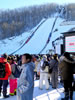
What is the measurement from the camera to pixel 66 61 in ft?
14.7

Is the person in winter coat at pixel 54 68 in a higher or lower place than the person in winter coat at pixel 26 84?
lower

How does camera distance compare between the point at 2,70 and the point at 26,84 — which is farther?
the point at 2,70

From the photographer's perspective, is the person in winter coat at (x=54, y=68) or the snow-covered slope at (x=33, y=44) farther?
the snow-covered slope at (x=33, y=44)

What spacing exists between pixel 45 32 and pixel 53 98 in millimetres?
35495

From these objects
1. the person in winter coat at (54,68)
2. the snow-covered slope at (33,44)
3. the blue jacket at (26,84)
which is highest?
the blue jacket at (26,84)

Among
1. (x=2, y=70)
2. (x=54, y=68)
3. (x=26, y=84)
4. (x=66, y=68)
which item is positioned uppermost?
(x=26, y=84)

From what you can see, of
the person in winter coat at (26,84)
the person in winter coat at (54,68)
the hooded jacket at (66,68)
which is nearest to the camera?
the person in winter coat at (26,84)

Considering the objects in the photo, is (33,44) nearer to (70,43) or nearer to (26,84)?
(70,43)

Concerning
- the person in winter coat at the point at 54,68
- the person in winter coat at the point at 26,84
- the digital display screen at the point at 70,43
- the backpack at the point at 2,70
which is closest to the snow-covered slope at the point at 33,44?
the digital display screen at the point at 70,43

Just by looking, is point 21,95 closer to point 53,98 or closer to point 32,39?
point 53,98

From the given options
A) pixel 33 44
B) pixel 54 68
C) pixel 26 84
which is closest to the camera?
pixel 26 84

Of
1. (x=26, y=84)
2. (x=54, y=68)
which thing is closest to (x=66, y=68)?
(x=26, y=84)

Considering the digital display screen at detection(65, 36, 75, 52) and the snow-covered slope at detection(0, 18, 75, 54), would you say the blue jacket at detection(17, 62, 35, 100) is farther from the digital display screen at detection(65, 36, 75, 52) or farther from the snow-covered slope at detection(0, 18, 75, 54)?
the snow-covered slope at detection(0, 18, 75, 54)

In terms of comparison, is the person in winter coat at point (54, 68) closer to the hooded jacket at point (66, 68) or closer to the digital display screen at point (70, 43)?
the digital display screen at point (70, 43)
